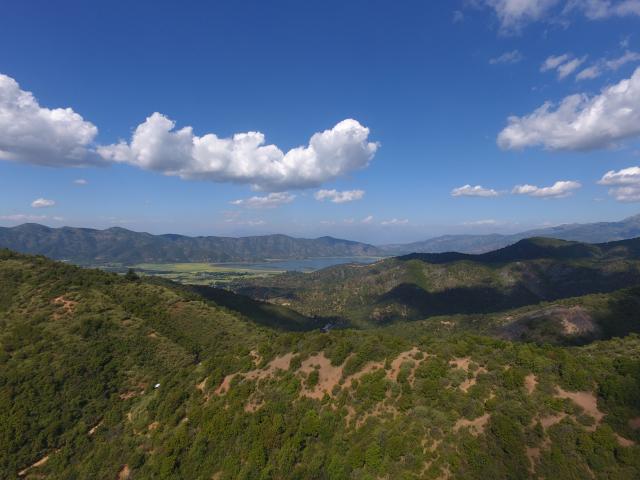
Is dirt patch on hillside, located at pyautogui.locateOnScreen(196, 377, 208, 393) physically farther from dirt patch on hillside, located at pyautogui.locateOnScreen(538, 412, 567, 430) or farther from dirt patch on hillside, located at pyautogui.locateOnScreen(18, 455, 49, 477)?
dirt patch on hillside, located at pyautogui.locateOnScreen(538, 412, 567, 430)

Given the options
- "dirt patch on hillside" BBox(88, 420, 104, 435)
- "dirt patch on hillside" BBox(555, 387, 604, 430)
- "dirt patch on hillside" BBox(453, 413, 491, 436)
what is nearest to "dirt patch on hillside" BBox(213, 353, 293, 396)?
Result: "dirt patch on hillside" BBox(88, 420, 104, 435)

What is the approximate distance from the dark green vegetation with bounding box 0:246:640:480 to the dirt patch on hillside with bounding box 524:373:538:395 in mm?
114

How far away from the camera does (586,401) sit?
28844mm

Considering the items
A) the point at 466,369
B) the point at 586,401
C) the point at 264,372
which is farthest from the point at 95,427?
the point at 586,401

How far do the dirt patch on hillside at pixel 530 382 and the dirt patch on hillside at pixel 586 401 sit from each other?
173cm

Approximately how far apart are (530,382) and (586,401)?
415cm

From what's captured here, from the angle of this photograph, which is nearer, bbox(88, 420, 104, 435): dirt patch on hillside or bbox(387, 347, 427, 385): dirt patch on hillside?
bbox(387, 347, 427, 385): dirt patch on hillside

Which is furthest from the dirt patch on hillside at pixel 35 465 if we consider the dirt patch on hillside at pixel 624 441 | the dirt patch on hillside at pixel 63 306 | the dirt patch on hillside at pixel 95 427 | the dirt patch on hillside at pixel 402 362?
the dirt patch on hillside at pixel 624 441

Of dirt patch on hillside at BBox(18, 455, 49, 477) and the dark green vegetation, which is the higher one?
the dark green vegetation

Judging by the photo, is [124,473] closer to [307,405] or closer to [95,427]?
[95,427]

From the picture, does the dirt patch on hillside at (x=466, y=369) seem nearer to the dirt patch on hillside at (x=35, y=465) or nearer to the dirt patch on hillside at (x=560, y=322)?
the dirt patch on hillside at (x=35, y=465)

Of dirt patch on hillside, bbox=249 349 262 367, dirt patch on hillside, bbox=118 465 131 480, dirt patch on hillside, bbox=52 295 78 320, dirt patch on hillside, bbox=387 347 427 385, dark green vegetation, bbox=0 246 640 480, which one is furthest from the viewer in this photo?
dirt patch on hillside, bbox=52 295 78 320

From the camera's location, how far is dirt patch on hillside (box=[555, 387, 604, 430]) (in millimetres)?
27552

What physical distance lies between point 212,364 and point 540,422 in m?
41.8
